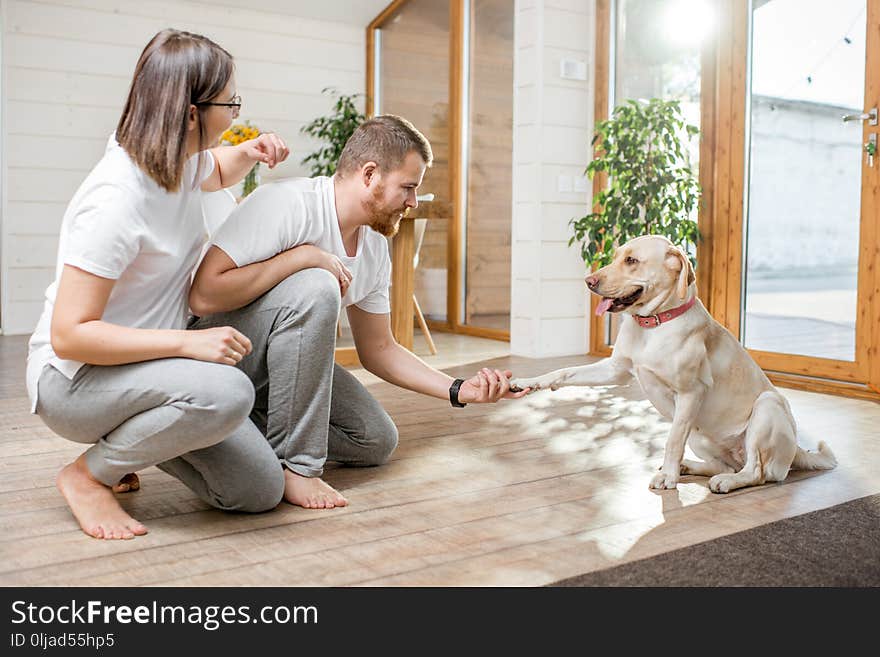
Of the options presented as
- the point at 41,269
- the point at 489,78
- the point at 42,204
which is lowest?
the point at 41,269

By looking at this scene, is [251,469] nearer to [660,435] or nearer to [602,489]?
[602,489]

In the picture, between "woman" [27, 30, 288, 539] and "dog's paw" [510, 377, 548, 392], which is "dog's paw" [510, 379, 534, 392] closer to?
"dog's paw" [510, 377, 548, 392]

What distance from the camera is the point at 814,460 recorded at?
7.68 feet

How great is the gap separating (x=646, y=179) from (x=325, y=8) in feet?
10.6

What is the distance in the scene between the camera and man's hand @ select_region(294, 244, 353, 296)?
1.99 meters

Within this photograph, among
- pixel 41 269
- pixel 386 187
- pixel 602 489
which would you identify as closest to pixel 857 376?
pixel 602 489

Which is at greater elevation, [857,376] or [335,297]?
[335,297]

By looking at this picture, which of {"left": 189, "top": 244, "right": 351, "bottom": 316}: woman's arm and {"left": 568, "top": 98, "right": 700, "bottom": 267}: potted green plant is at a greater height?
{"left": 568, "top": 98, "right": 700, "bottom": 267}: potted green plant

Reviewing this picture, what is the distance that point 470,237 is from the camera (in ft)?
19.4

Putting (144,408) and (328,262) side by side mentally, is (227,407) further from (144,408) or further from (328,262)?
(328,262)

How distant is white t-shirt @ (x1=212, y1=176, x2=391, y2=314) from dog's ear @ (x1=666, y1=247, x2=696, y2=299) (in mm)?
736

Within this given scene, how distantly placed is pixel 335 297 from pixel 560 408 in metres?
1.48

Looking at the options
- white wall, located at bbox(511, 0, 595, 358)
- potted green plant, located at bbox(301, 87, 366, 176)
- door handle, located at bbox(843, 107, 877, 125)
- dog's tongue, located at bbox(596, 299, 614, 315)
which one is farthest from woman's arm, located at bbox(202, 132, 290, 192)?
potted green plant, located at bbox(301, 87, 366, 176)

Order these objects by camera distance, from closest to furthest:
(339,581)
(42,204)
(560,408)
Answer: (339,581) < (560,408) < (42,204)
